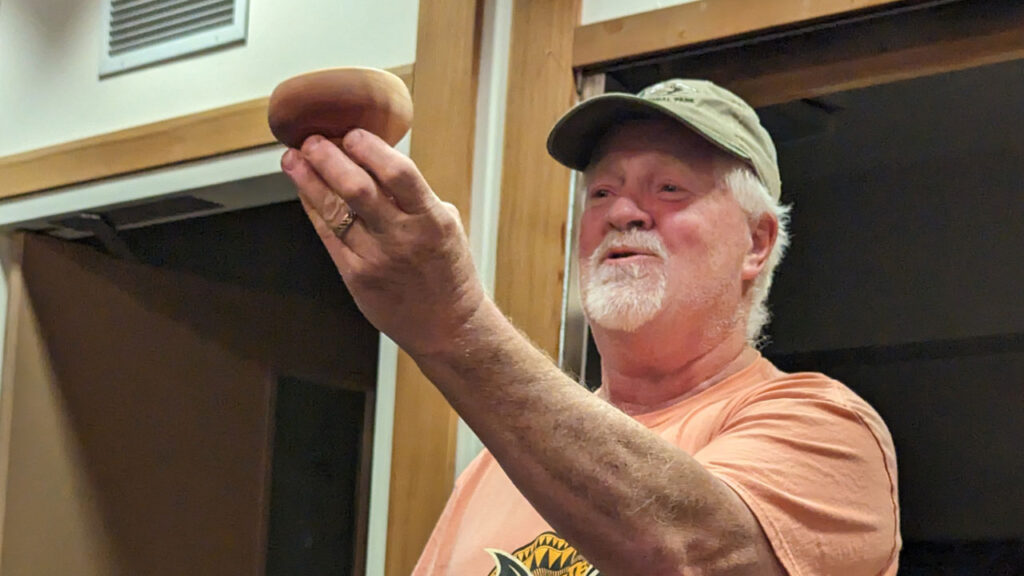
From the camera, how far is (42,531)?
201 centimetres

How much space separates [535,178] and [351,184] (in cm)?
83

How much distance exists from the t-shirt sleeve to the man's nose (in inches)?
10.9

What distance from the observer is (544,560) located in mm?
1159

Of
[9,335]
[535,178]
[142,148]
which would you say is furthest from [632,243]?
[9,335]

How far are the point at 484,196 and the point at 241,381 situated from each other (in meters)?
0.98

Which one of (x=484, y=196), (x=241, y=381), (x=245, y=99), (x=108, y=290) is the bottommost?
(x=241, y=381)

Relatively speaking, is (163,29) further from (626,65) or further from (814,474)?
(814,474)

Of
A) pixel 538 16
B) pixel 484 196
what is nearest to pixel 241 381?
pixel 484 196

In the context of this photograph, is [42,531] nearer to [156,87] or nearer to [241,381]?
[241,381]

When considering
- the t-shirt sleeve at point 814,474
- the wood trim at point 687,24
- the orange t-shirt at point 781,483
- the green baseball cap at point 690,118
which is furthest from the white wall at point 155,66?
the t-shirt sleeve at point 814,474

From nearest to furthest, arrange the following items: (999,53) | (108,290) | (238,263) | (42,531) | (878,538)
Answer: (878,538), (999,53), (42,531), (108,290), (238,263)

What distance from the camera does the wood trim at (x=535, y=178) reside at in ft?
5.03

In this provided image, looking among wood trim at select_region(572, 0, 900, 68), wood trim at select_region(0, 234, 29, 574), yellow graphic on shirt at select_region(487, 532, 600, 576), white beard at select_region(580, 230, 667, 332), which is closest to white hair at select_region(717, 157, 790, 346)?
white beard at select_region(580, 230, 667, 332)

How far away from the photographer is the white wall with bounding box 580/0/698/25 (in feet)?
5.01
